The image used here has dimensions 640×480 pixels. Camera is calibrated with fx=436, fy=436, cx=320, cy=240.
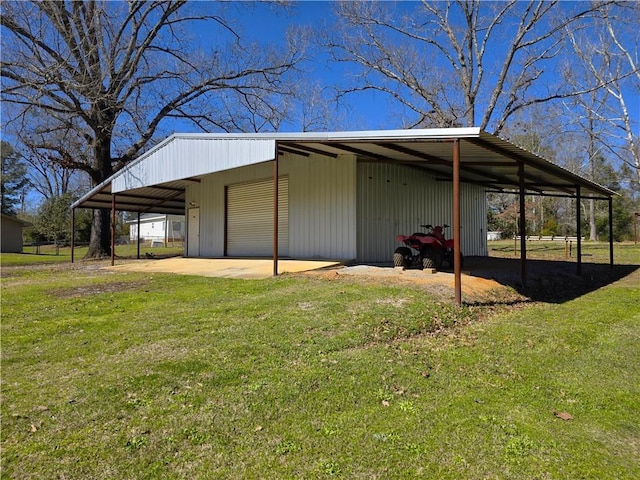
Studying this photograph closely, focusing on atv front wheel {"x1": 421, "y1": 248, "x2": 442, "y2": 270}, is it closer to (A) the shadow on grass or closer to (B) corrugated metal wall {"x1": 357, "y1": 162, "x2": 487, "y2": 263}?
(A) the shadow on grass

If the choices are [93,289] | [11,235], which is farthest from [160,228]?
[93,289]

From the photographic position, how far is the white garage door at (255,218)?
14461mm

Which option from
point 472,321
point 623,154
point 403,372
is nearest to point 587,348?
point 472,321

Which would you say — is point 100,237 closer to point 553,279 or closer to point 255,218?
point 255,218

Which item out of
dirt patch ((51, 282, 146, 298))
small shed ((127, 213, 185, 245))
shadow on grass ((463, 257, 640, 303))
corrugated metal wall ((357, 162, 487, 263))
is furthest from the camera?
small shed ((127, 213, 185, 245))

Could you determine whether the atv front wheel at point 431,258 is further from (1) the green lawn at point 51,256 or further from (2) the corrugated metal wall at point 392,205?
(1) the green lawn at point 51,256

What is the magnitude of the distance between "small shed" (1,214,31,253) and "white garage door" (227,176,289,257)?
24.3 meters

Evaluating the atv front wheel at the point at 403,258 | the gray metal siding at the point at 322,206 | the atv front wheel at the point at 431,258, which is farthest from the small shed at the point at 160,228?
→ the atv front wheel at the point at 431,258

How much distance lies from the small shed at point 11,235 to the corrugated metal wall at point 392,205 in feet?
101

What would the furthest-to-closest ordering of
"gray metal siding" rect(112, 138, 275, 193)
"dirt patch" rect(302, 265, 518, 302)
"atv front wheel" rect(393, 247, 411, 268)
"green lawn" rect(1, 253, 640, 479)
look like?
"gray metal siding" rect(112, 138, 275, 193) → "atv front wheel" rect(393, 247, 411, 268) → "dirt patch" rect(302, 265, 518, 302) → "green lawn" rect(1, 253, 640, 479)

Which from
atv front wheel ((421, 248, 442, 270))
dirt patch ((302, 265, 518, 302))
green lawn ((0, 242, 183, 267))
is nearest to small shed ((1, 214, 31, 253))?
green lawn ((0, 242, 183, 267))

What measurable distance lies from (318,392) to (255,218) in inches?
497

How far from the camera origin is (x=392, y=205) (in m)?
13.3

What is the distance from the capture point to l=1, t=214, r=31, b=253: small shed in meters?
31.9
